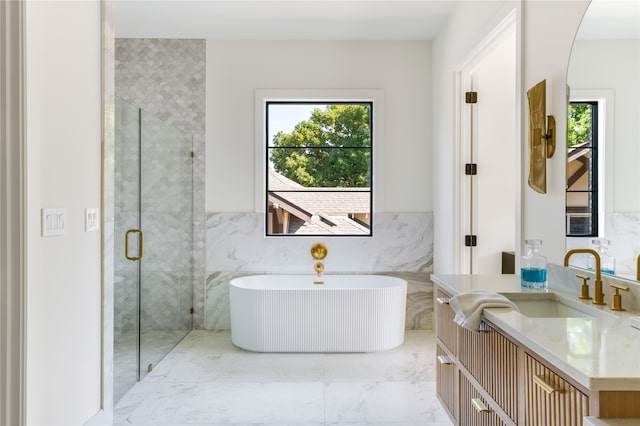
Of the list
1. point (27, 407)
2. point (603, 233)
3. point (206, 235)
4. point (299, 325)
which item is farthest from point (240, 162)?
point (603, 233)

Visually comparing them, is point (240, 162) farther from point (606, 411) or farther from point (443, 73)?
point (606, 411)

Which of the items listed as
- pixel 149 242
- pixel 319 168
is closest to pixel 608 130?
pixel 149 242

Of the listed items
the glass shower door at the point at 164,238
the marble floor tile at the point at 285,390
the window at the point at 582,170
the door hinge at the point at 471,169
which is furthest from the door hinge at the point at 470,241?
the glass shower door at the point at 164,238

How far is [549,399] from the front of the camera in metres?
1.13

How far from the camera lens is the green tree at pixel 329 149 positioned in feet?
14.4

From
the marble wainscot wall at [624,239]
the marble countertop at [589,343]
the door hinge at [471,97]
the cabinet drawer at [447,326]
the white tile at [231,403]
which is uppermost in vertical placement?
Result: the door hinge at [471,97]

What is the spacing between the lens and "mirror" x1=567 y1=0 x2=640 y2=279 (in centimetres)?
154

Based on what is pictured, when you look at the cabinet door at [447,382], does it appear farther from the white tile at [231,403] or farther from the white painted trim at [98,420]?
the white painted trim at [98,420]

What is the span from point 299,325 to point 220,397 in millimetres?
939

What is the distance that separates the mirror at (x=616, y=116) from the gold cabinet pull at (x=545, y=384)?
2.29 ft

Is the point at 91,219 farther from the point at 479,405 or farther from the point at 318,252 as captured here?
the point at 318,252

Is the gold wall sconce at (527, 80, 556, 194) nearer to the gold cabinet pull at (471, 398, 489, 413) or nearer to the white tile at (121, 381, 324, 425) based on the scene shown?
the gold cabinet pull at (471, 398, 489, 413)

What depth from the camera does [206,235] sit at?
14.1 ft

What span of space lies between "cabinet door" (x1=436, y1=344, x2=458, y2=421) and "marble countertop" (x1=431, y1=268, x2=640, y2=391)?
60cm
